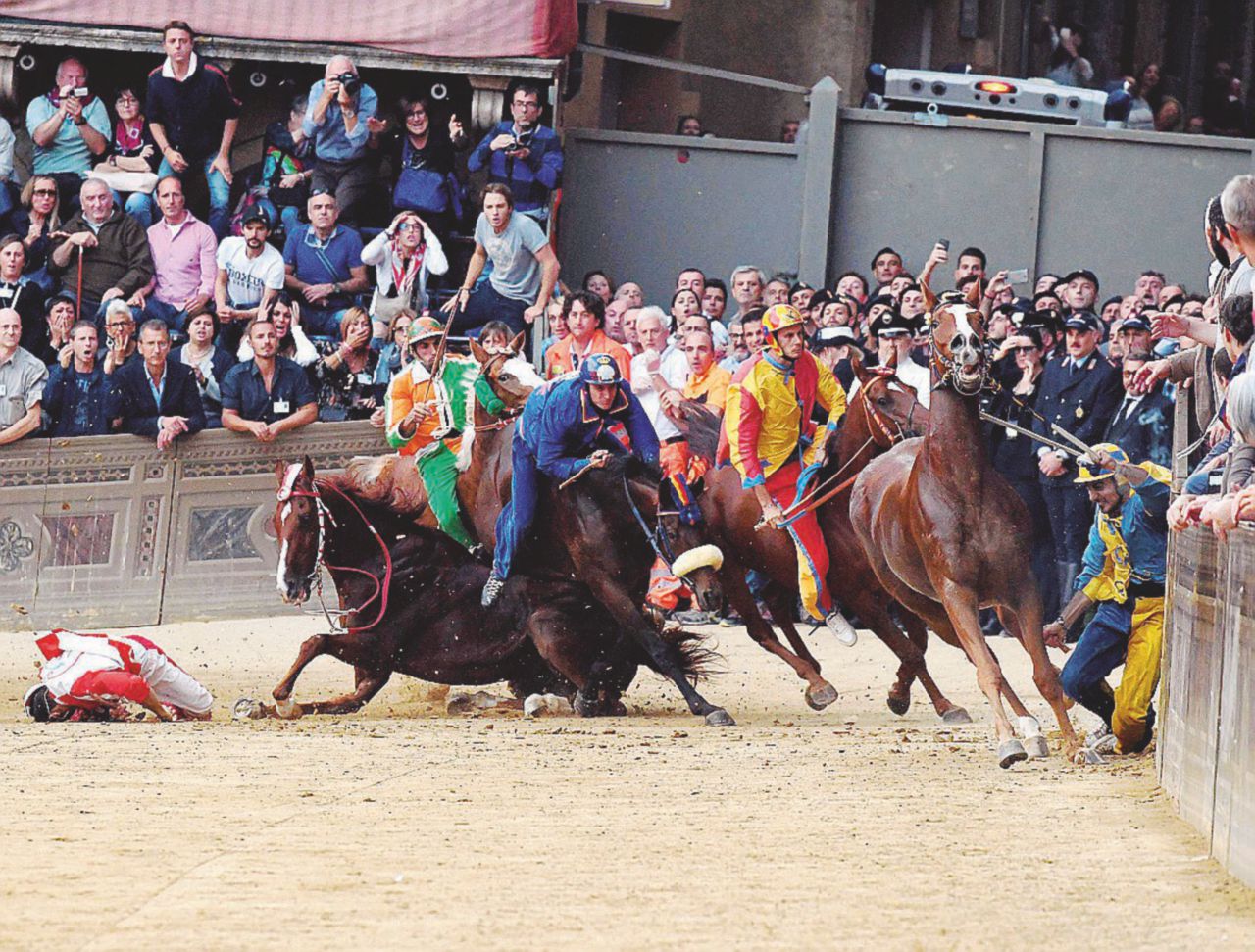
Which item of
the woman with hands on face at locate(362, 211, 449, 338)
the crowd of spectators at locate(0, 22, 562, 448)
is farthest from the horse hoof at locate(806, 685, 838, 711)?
the woman with hands on face at locate(362, 211, 449, 338)

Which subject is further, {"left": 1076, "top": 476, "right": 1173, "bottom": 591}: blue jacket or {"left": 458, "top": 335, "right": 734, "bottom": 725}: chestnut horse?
{"left": 458, "top": 335, "right": 734, "bottom": 725}: chestnut horse

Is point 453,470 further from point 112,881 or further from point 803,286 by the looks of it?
point 112,881

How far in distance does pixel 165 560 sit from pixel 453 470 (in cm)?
349

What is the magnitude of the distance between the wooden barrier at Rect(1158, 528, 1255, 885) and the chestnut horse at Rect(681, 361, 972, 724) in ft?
12.1

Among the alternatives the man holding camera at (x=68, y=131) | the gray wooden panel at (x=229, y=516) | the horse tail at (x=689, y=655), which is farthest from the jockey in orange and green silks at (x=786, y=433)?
the man holding camera at (x=68, y=131)

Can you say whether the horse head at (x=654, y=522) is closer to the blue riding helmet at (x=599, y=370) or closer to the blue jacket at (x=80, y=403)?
the blue riding helmet at (x=599, y=370)

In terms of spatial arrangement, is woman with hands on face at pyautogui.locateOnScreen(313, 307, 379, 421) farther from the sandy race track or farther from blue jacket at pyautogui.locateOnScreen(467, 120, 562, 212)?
the sandy race track

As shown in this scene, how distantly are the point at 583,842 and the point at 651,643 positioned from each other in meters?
4.82

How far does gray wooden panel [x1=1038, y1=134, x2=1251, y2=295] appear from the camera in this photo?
60.9 feet

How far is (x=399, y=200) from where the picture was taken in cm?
1755

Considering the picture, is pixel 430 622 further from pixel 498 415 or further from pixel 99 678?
pixel 99 678

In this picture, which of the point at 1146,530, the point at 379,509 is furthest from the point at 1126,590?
the point at 379,509

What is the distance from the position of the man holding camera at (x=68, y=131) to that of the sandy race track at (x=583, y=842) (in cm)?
746

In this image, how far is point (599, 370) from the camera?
11.8 m
